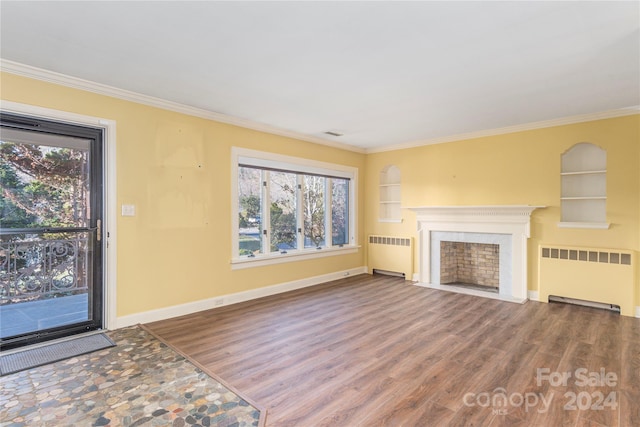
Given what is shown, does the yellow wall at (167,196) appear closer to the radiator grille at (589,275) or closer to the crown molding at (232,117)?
the crown molding at (232,117)

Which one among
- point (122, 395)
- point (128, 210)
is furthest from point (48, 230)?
point (122, 395)

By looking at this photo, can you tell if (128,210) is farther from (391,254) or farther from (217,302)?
(391,254)

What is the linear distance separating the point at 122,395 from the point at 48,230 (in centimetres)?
190

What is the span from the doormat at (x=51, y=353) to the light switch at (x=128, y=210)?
4.14 ft

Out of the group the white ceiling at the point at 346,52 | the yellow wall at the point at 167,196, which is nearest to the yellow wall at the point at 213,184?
the yellow wall at the point at 167,196

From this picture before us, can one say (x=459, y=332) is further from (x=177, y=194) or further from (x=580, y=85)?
(x=177, y=194)

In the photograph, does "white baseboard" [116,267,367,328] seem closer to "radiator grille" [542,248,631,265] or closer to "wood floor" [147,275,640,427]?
"wood floor" [147,275,640,427]

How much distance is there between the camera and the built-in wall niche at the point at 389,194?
6.50 metres

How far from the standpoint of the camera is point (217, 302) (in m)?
4.34

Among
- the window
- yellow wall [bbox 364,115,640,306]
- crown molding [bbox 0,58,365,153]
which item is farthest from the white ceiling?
the window

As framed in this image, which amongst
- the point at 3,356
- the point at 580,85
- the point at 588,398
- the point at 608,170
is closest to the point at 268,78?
the point at 580,85

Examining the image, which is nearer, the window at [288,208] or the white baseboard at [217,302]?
the white baseboard at [217,302]

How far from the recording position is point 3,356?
2.83 meters

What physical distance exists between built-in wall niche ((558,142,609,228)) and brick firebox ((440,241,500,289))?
112 centimetres
